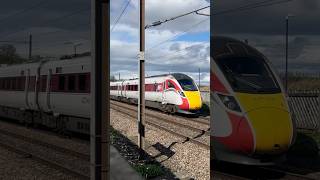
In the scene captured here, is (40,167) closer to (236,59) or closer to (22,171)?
(22,171)

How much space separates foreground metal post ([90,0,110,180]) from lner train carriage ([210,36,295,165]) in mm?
1077

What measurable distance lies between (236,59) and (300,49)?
13.4 inches

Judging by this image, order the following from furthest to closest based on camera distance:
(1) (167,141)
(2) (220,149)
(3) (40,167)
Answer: (1) (167,141), (3) (40,167), (2) (220,149)

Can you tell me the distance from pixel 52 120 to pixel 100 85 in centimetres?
360

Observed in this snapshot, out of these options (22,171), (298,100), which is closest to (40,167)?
(22,171)

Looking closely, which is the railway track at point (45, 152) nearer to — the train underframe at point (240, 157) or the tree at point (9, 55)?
the tree at point (9, 55)

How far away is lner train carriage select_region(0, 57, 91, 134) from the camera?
517 cm

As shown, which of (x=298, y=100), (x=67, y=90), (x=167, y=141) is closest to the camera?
(x=298, y=100)

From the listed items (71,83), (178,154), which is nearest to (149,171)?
(178,154)

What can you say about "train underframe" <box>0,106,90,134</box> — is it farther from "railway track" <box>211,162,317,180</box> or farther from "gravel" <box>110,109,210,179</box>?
"gravel" <box>110,109,210,179</box>

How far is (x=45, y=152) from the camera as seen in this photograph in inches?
329

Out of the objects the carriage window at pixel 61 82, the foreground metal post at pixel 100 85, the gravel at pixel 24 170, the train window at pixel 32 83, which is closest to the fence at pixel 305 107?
the foreground metal post at pixel 100 85

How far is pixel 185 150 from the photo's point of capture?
12797 mm

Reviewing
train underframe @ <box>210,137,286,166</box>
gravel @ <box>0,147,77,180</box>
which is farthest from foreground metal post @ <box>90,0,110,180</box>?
gravel @ <box>0,147,77,180</box>
